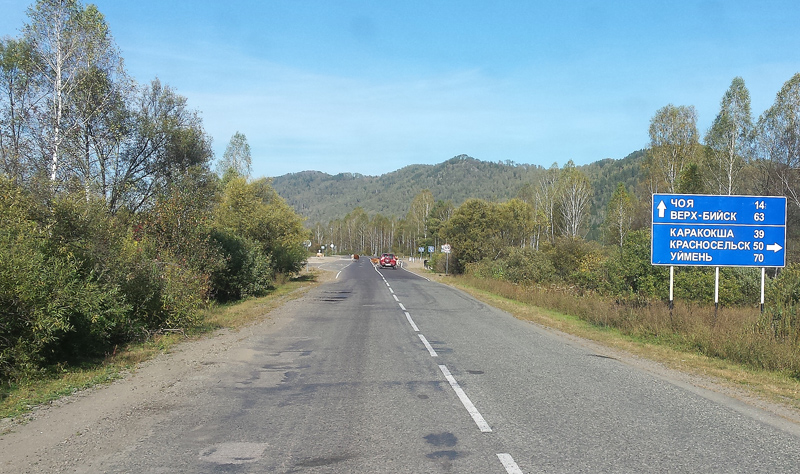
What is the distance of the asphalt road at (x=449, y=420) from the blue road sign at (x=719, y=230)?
533cm

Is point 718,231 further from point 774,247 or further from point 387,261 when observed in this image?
point 387,261

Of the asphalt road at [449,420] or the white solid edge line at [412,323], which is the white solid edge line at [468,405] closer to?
the asphalt road at [449,420]

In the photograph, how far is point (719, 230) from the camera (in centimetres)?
1434

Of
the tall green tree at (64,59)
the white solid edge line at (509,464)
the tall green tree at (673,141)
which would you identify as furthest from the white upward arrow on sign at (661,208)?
the tall green tree at (673,141)

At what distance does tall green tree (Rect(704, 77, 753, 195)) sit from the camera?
4116cm

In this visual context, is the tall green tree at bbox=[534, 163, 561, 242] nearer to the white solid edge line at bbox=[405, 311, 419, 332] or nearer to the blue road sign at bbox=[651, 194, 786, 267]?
the white solid edge line at bbox=[405, 311, 419, 332]

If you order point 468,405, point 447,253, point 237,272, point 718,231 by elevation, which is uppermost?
point 718,231

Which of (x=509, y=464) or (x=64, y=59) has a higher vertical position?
(x=64, y=59)

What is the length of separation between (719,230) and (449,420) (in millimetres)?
11431

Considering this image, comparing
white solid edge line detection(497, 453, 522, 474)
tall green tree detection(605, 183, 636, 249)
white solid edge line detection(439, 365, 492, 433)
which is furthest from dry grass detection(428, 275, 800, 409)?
tall green tree detection(605, 183, 636, 249)

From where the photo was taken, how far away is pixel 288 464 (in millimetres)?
A: 4926

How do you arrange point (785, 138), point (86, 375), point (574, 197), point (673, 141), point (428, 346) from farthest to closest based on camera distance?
point (574, 197) → point (673, 141) → point (785, 138) → point (428, 346) → point (86, 375)

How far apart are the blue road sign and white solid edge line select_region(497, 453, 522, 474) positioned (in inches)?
444

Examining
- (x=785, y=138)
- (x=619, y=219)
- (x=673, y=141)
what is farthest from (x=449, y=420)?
(x=619, y=219)
